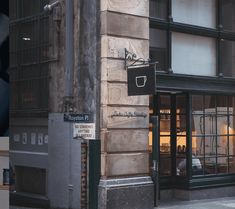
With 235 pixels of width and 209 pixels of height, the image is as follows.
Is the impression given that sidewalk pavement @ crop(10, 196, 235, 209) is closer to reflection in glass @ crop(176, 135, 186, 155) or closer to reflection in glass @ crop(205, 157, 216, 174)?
reflection in glass @ crop(205, 157, 216, 174)

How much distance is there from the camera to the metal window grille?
44.7ft

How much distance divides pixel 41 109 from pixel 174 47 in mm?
4099

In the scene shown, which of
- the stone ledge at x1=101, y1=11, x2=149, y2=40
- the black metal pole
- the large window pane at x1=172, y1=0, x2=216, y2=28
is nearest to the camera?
the stone ledge at x1=101, y1=11, x2=149, y2=40

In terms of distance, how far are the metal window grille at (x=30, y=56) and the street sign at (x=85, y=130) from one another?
3221mm

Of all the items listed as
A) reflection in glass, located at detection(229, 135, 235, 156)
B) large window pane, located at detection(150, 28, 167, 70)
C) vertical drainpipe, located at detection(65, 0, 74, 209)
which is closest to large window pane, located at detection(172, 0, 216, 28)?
large window pane, located at detection(150, 28, 167, 70)

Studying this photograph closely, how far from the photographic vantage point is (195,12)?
47.5ft

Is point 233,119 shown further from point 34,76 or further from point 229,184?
point 34,76

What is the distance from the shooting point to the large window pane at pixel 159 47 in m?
13.5

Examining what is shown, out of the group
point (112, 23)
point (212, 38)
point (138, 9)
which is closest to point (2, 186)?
point (112, 23)

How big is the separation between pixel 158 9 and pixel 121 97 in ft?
10.1

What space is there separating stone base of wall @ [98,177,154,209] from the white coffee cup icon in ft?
7.66

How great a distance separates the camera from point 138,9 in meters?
12.6

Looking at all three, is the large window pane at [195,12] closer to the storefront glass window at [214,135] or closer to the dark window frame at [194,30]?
the dark window frame at [194,30]

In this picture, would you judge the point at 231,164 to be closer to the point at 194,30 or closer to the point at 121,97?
the point at 194,30
